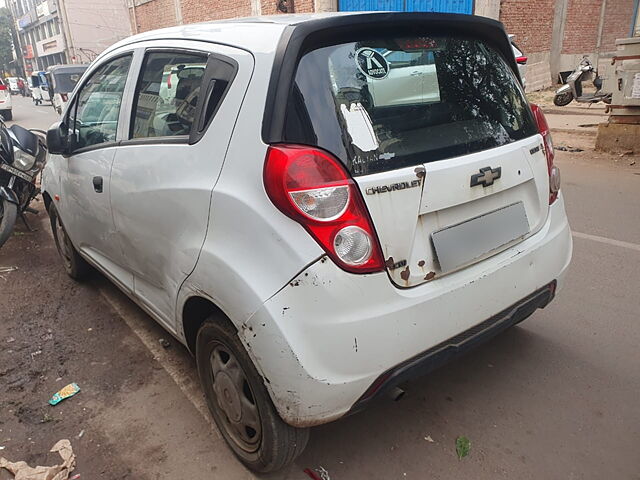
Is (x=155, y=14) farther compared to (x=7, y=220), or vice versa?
(x=155, y=14)

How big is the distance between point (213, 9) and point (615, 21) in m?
16.2

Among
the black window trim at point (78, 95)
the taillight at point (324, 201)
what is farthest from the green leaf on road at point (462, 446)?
the black window trim at point (78, 95)

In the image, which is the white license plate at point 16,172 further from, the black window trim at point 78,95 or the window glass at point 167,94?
the window glass at point 167,94

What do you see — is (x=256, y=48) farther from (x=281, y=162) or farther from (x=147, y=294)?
(x=147, y=294)

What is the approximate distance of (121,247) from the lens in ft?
9.27

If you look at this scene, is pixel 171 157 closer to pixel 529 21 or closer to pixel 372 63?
pixel 372 63

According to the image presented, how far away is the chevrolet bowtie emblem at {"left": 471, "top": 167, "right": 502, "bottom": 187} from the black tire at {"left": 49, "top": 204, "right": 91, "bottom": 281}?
3.14m

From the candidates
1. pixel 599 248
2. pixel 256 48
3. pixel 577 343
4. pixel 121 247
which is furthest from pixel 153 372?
pixel 599 248

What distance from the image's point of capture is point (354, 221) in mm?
1688

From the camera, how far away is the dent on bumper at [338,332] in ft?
5.45

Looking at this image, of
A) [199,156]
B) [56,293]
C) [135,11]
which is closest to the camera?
[199,156]

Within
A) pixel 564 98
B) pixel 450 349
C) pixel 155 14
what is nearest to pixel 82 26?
pixel 155 14

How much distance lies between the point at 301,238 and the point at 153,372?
→ 67.5 inches

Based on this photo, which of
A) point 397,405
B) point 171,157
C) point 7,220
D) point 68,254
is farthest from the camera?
point 7,220
